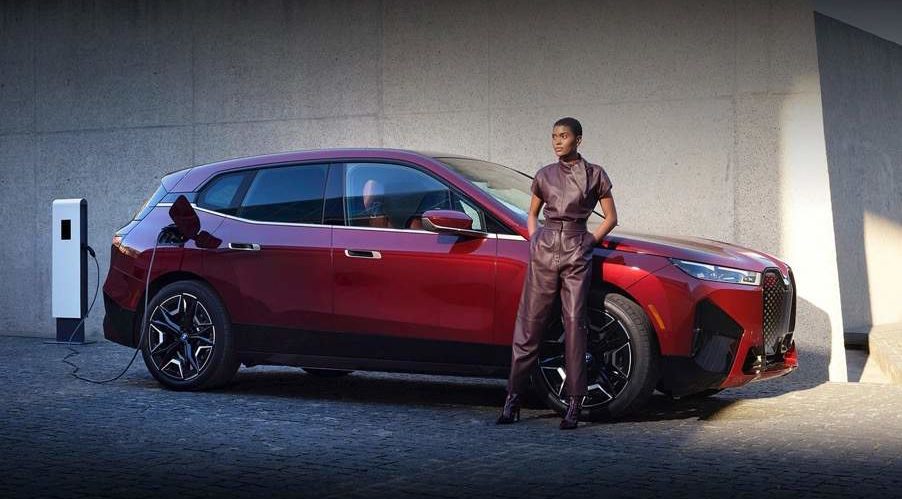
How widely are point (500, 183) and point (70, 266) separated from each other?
673 cm

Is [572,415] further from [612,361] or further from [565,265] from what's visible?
[565,265]

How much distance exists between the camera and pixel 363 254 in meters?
8.56

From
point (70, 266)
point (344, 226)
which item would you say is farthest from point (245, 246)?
point (70, 266)

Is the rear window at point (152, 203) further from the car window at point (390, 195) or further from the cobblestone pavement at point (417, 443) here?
the car window at point (390, 195)

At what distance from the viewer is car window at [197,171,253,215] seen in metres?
9.39

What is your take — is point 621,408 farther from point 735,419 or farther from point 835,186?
point 835,186

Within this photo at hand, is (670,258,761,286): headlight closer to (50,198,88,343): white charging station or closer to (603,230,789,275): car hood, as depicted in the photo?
(603,230,789,275): car hood

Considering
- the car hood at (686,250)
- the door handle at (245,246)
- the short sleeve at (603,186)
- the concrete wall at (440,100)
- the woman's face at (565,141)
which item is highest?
the concrete wall at (440,100)

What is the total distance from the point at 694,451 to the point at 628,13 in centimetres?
608

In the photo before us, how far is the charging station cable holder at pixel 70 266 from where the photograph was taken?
45.2 feet

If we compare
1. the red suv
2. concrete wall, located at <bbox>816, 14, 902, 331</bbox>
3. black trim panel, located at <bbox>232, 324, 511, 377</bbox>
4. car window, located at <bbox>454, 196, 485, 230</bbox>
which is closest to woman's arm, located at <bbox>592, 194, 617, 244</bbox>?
the red suv

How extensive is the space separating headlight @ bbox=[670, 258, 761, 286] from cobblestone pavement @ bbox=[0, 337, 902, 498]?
909mm

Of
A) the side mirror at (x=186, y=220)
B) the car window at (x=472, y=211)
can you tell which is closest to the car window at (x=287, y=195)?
the side mirror at (x=186, y=220)

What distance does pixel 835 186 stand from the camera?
13875 millimetres
